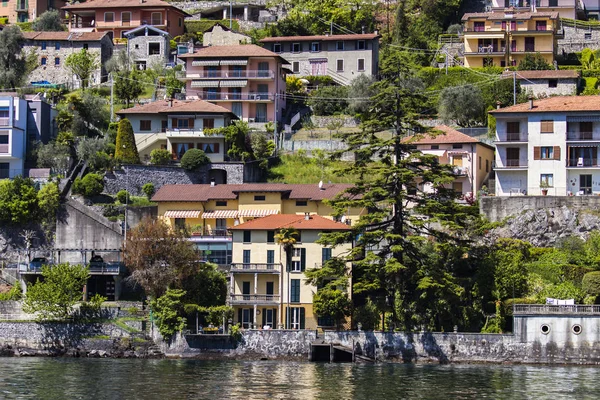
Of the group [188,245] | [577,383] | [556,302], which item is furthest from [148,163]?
[577,383]

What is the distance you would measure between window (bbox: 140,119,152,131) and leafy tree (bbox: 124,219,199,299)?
24277 millimetres

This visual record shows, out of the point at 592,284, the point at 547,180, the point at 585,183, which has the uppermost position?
the point at 547,180

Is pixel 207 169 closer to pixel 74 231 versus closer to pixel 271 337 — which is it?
pixel 74 231

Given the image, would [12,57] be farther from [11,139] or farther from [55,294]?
[55,294]

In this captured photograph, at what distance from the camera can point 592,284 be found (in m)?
79.9

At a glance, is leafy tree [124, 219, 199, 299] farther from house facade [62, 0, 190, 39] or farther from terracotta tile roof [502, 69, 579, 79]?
house facade [62, 0, 190, 39]

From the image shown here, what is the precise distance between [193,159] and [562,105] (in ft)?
97.7

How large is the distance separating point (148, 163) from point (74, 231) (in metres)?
13.4

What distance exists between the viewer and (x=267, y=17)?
14488cm

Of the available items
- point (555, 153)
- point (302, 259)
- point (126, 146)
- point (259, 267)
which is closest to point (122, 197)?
point (126, 146)

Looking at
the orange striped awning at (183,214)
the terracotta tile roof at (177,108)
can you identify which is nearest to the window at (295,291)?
the orange striped awning at (183,214)

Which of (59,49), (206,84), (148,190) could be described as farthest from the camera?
(59,49)

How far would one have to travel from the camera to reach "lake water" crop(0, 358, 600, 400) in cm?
6250

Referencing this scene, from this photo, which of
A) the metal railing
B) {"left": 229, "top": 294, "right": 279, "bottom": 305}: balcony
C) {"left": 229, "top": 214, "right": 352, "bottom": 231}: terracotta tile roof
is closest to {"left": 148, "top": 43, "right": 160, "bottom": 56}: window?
{"left": 229, "top": 214, "right": 352, "bottom": 231}: terracotta tile roof
